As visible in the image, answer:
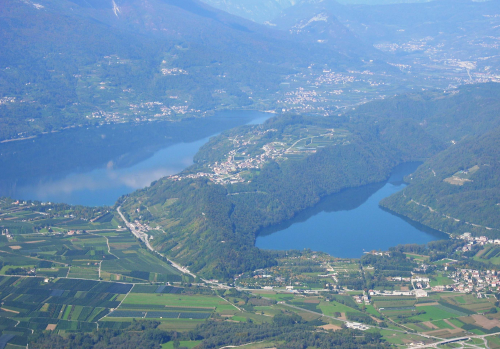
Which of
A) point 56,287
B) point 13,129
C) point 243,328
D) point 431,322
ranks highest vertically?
point 431,322

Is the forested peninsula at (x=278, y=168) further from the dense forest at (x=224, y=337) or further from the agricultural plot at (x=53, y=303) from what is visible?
the dense forest at (x=224, y=337)

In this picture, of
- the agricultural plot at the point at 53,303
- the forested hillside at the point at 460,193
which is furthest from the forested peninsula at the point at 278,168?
the agricultural plot at the point at 53,303

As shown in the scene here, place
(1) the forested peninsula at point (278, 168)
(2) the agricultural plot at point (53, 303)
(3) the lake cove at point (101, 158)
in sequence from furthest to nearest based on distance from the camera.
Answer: (3) the lake cove at point (101, 158)
(1) the forested peninsula at point (278, 168)
(2) the agricultural plot at point (53, 303)

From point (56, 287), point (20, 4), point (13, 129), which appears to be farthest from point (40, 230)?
point (20, 4)

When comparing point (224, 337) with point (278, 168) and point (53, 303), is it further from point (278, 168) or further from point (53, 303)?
point (278, 168)

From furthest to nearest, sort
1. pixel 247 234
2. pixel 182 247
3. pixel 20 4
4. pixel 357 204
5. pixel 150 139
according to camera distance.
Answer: pixel 20 4, pixel 150 139, pixel 357 204, pixel 247 234, pixel 182 247

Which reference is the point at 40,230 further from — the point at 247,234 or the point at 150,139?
the point at 150,139
